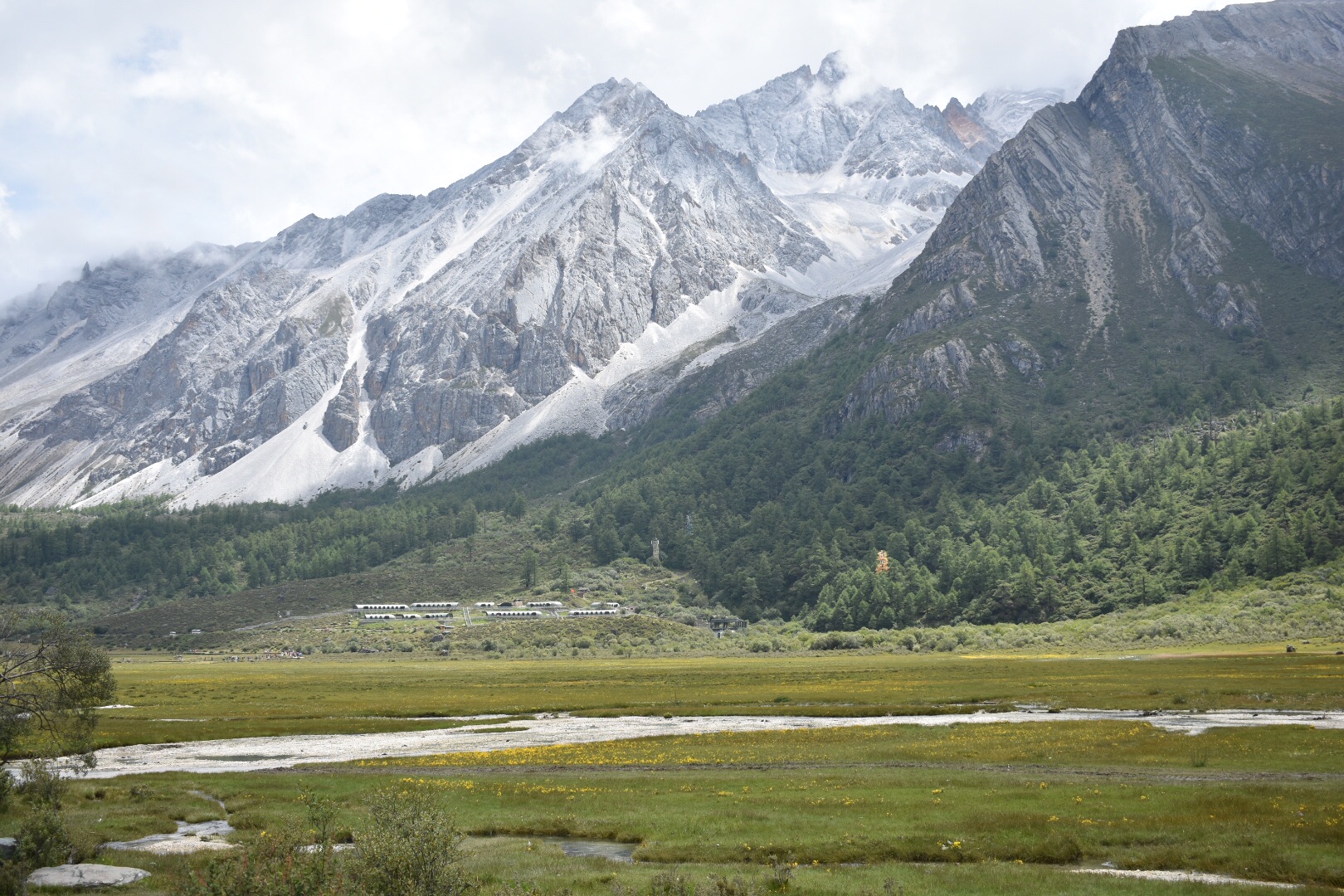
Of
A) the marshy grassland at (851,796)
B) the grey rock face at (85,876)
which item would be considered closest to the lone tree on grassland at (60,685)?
the marshy grassland at (851,796)

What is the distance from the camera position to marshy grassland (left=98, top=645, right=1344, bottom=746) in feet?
249

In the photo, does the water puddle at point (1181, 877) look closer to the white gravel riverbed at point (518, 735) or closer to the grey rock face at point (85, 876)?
the grey rock face at point (85, 876)

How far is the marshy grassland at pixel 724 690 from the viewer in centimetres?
7594

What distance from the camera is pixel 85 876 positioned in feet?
103

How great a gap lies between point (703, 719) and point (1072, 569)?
403 ft

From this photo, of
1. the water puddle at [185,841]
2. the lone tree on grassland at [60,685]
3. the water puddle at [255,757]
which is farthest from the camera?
the water puddle at [255,757]

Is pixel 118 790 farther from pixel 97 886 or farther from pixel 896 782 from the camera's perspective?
pixel 896 782

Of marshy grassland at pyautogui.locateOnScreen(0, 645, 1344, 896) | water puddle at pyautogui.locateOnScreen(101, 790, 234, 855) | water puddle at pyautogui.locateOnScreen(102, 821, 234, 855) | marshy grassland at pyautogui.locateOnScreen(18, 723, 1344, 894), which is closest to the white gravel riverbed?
marshy grassland at pyautogui.locateOnScreen(0, 645, 1344, 896)

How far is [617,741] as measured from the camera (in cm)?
6419

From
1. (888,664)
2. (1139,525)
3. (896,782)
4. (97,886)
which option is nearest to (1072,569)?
(1139,525)

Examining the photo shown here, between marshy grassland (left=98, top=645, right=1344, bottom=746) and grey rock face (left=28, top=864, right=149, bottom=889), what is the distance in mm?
43763

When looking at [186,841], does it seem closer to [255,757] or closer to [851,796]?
[851,796]

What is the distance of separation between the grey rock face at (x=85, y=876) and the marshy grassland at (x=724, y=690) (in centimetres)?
4376

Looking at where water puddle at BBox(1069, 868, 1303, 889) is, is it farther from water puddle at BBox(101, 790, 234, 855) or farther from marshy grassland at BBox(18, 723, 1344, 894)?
water puddle at BBox(101, 790, 234, 855)
